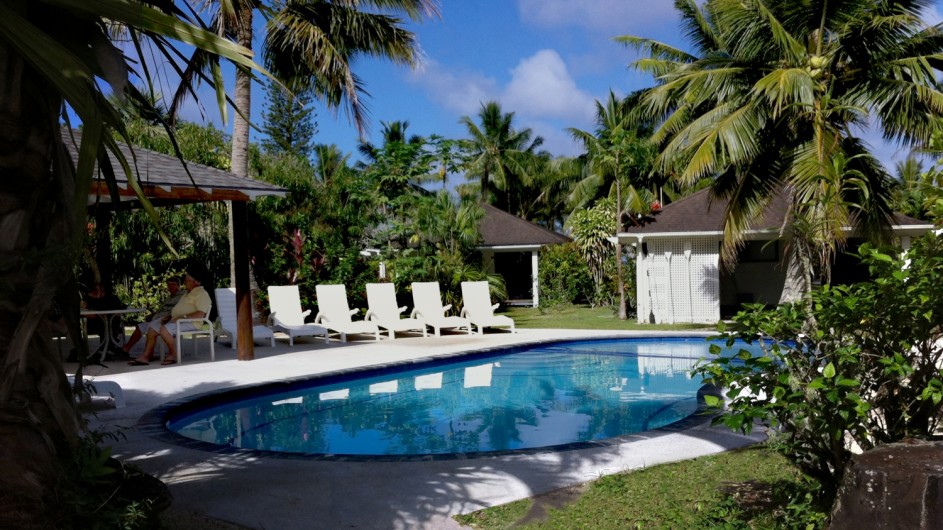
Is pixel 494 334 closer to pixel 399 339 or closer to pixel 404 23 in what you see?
pixel 399 339

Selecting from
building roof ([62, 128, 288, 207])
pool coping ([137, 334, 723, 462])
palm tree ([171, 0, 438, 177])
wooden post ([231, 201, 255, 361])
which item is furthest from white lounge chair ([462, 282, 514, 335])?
building roof ([62, 128, 288, 207])

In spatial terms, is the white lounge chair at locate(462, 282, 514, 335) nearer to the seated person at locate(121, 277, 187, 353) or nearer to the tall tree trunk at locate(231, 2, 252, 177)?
the tall tree trunk at locate(231, 2, 252, 177)

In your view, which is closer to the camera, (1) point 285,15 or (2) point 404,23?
(1) point 285,15

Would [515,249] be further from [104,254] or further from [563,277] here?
[104,254]

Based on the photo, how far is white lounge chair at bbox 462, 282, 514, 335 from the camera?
1609cm

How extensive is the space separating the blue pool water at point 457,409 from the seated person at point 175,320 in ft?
9.28

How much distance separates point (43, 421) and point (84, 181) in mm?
1177

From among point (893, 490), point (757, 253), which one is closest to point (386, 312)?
point (893, 490)

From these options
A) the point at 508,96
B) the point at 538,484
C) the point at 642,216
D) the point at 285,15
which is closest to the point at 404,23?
the point at 285,15

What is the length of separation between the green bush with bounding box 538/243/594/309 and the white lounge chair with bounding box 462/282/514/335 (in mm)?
10235

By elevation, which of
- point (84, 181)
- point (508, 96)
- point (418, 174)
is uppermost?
point (508, 96)

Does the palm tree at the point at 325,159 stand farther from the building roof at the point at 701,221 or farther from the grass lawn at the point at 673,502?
the grass lawn at the point at 673,502

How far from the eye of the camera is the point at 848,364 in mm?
3641

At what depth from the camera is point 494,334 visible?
625 inches
